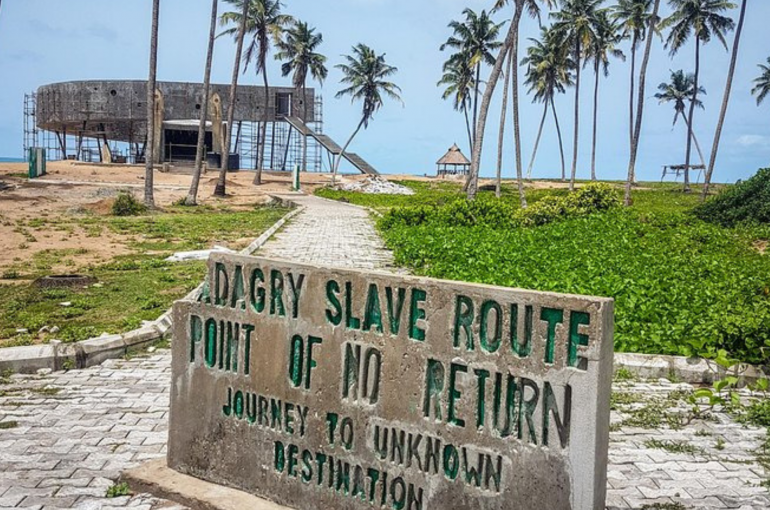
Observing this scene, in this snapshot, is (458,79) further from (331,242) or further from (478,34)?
(331,242)

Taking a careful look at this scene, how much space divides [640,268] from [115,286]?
8043 millimetres

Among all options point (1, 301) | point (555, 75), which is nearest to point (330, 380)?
point (1, 301)

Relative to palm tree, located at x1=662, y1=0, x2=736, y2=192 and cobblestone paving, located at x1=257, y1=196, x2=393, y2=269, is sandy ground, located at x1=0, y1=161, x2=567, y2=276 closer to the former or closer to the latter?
cobblestone paving, located at x1=257, y1=196, x2=393, y2=269

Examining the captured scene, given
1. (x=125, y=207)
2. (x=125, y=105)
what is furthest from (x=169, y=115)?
(x=125, y=207)

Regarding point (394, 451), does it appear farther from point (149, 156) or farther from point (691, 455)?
point (149, 156)

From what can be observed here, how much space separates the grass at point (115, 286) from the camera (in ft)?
28.5

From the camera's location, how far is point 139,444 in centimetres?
529

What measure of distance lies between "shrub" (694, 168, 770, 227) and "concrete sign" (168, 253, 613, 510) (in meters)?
20.3

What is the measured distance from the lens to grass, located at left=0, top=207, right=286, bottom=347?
28.5 feet

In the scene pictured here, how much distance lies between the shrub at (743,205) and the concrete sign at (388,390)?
2034 centimetres

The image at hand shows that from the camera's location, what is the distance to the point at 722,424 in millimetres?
5930

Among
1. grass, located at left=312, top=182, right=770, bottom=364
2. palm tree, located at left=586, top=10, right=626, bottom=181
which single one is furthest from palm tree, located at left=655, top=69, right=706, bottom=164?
grass, located at left=312, top=182, right=770, bottom=364

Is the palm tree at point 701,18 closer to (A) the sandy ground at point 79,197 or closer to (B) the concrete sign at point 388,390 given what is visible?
(A) the sandy ground at point 79,197

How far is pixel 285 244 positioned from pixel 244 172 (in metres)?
33.5
